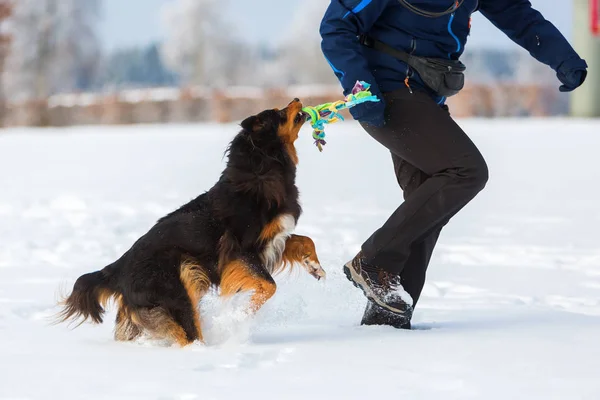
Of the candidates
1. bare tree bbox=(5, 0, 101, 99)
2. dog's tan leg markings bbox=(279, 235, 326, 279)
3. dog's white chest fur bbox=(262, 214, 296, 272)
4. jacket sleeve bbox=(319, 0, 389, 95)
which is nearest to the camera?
jacket sleeve bbox=(319, 0, 389, 95)

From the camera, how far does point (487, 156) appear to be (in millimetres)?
12906

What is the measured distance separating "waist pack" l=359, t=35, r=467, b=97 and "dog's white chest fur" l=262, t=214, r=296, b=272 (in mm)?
846

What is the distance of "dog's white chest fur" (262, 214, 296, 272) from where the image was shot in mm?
3707

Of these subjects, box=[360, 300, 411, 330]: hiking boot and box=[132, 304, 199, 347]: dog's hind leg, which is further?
box=[360, 300, 411, 330]: hiking boot

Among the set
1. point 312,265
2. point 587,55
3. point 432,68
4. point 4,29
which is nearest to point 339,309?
point 312,265

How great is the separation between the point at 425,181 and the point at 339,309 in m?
1.04

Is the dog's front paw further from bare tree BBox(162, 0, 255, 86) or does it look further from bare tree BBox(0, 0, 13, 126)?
bare tree BBox(162, 0, 255, 86)

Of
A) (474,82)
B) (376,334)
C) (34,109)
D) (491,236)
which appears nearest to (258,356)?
(376,334)

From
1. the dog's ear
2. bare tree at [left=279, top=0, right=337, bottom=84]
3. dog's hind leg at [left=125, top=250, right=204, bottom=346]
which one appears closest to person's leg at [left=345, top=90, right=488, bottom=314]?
the dog's ear

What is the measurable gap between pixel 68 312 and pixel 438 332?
1.67 m

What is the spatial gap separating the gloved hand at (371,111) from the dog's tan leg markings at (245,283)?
810 mm

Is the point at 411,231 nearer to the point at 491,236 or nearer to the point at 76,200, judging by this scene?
the point at 491,236

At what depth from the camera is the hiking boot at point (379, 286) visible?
372 centimetres

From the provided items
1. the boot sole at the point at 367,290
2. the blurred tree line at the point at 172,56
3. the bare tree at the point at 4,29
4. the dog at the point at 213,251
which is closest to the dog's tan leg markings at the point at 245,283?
the dog at the point at 213,251
